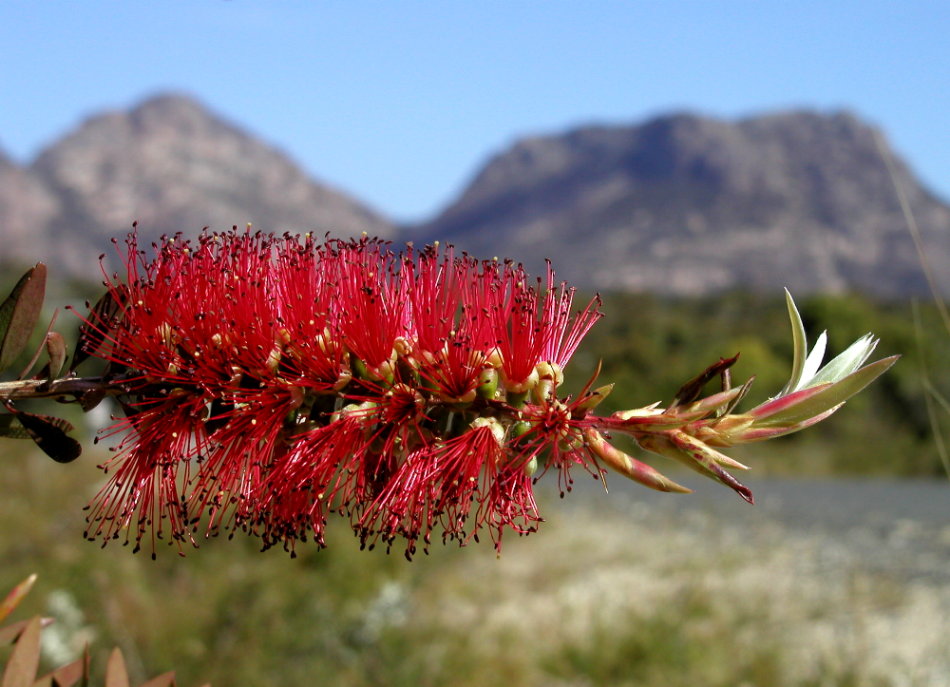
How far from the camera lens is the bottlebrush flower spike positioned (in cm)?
145

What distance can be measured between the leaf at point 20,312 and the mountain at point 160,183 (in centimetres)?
12417

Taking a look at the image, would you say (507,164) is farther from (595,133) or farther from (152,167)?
(152,167)

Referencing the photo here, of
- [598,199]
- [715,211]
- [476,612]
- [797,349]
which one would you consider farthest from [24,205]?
[797,349]

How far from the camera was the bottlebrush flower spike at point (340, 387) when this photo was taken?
145 centimetres

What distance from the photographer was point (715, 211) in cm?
11550

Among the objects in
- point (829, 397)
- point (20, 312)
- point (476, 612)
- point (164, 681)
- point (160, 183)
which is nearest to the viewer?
point (829, 397)

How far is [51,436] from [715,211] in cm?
11952

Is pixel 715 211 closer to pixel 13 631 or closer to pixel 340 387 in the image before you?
pixel 340 387

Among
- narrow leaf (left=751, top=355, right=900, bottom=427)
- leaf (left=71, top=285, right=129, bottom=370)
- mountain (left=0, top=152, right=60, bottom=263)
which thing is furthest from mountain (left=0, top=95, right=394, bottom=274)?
narrow leaf (left=751, top=355, right=900, bottom=427)

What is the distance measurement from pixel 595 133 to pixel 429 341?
565ft

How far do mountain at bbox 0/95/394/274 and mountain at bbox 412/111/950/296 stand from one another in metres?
25.2

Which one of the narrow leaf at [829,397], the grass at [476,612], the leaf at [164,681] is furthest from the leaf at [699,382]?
the grass at [476,612]

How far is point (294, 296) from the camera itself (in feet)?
5.06

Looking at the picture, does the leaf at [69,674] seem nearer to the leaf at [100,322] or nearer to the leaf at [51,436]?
the leaf at [51,436]
